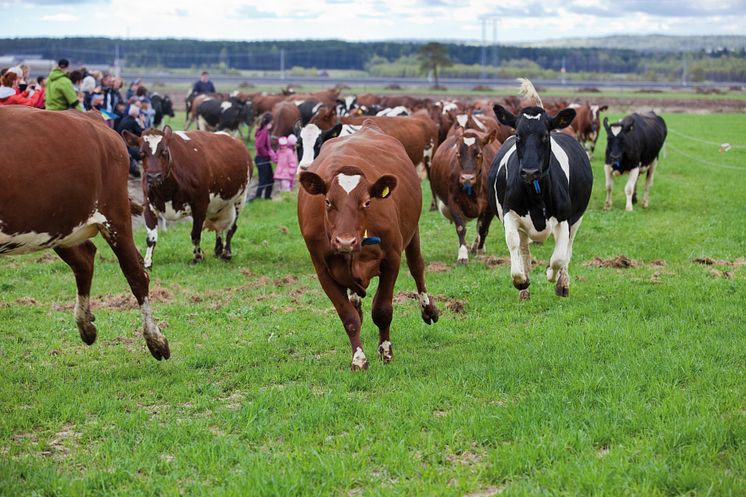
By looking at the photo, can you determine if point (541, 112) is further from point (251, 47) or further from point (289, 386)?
point (251, 47)

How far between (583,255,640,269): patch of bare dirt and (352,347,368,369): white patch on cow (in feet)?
18.5

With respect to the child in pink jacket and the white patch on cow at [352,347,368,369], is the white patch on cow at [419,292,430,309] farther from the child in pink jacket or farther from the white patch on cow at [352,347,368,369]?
the child in pink jacket

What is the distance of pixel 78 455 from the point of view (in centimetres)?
588

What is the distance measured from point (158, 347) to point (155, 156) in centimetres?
550

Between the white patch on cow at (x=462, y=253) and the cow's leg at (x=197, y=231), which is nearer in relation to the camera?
the white patch on cow at (x=462, y=253)

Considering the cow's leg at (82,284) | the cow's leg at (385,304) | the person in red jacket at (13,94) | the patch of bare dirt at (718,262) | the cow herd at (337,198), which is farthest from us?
the person in red jacket at (13,94)

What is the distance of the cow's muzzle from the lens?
696 cm

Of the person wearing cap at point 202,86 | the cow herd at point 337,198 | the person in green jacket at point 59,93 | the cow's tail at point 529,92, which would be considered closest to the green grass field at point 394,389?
the cow herd at point 337,198

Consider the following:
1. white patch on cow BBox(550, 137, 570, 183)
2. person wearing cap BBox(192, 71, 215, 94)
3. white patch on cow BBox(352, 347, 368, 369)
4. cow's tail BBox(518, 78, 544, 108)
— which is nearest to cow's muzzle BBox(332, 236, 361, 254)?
white patch on cow BBox(352, 347, 368, 369)

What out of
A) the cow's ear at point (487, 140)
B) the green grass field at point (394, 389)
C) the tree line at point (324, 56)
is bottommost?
the green grass field at point (394, 389)

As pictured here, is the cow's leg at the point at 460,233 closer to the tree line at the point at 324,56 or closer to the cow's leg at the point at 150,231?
the cow's leg at the point at 150,231

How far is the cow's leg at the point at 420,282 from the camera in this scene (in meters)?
8.95

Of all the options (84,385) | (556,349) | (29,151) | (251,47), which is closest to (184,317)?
(84,385)

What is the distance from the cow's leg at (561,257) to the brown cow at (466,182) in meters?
3.41
